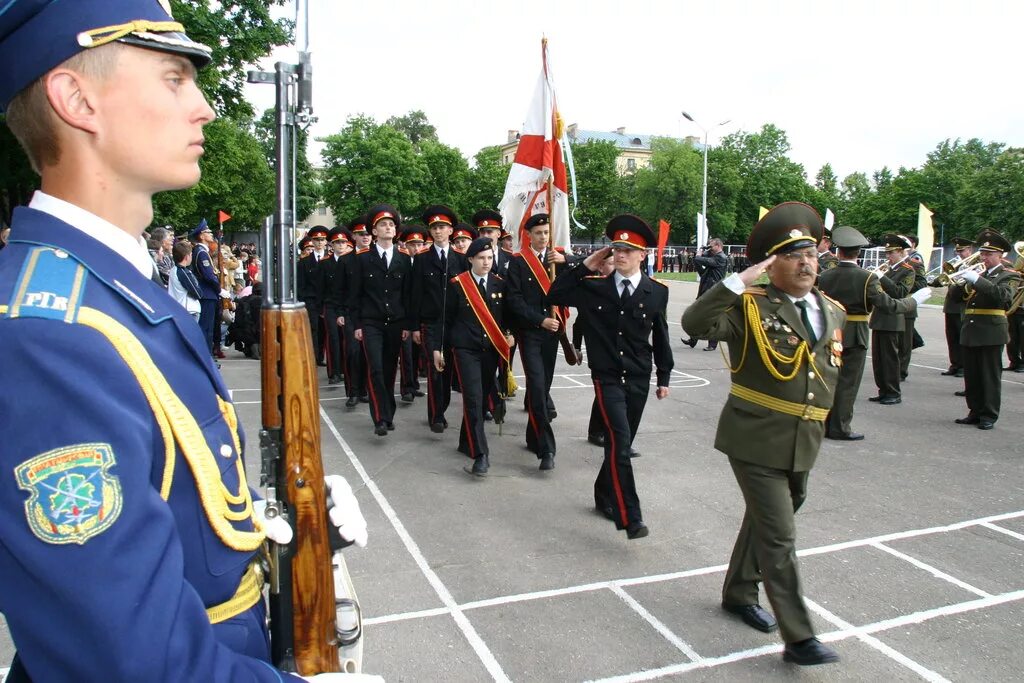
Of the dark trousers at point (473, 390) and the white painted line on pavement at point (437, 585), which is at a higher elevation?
the dark trousers at point (473, 390)

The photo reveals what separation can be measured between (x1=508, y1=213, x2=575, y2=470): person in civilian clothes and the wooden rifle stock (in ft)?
17.4

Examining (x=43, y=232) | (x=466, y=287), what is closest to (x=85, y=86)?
(x=43, y=232)

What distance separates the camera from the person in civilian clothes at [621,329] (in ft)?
19.5

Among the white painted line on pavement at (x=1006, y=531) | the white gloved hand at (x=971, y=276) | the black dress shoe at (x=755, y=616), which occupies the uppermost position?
the white gloved hand at (x=971, y=276)

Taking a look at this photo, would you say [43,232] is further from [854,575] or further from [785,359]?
[854,575]

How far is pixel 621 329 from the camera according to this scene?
20.0 ft

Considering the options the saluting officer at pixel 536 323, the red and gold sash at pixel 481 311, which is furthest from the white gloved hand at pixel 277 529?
the red and gold sash at pixel 481 311

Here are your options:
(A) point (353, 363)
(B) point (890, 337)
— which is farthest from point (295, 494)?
(B) point (890, 337)

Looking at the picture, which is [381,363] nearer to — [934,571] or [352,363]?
[352,363]

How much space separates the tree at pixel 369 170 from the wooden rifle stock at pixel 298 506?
210 ft

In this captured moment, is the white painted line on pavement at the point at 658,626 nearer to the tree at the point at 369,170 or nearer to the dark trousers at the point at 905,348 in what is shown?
the dark trousers at the point at 905,348

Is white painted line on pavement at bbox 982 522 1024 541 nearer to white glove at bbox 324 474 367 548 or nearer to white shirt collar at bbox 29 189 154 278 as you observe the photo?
white glove at bbox 324 474 367 548

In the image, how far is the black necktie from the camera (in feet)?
14.0

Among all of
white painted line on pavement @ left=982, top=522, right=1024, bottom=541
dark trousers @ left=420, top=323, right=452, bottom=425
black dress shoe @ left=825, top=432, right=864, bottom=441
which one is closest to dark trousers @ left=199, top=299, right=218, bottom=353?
dark trousers @ left=420, top=323, right=452, bottom=425
